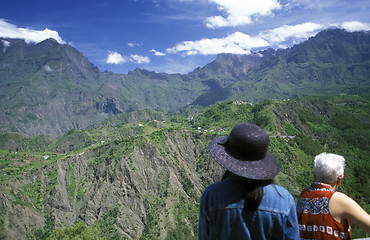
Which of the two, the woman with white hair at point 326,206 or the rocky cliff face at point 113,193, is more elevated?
the woman with white hair at point 326,206

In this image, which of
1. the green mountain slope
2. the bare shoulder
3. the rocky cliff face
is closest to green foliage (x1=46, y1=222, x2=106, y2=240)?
the green mountain slope

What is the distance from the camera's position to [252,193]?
4.51 meters

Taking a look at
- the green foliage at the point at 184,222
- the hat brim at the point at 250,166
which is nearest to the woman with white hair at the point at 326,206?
the hat brim at the point at 250,166

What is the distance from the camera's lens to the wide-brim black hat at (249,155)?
4.59 m

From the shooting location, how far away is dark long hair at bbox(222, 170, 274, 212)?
4.50 metres

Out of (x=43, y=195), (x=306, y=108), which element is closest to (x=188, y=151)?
(x=43, y=195)

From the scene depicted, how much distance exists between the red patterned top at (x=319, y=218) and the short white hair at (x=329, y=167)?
0.54 ft

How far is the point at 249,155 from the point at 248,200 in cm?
72

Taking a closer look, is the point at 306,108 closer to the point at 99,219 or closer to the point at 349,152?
the point at 349,152

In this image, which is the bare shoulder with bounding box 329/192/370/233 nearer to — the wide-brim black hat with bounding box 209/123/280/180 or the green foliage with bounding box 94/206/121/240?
the wide-brim black hat with bounding box 209/123/280/180

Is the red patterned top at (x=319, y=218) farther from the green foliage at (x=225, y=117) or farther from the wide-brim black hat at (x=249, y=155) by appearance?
the green foliage at (x=225, y=117)

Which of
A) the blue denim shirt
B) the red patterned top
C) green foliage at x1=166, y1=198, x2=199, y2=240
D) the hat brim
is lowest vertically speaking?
green foliage at x1=166, y1=198, x2=199, y2=240

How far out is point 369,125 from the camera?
154375mm

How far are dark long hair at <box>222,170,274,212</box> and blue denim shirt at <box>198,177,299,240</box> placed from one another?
7cm
